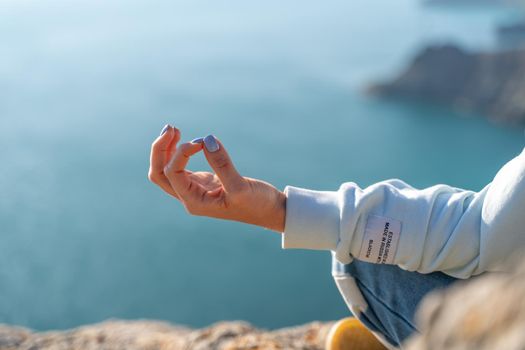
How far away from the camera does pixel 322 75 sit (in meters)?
24.8

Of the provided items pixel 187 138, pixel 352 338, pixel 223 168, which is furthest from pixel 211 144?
pixel 187 138

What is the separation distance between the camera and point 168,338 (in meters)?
1.68

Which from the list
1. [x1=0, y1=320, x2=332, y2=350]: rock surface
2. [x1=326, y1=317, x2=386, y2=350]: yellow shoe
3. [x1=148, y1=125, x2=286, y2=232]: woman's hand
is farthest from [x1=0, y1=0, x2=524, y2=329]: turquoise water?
[x1=148, y1=125, x2=286, y2=232]: woman's hand

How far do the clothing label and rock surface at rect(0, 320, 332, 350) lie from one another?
584mm

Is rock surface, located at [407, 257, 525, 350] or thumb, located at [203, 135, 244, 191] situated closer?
rock surface, located at [407, 257, 525, 350]

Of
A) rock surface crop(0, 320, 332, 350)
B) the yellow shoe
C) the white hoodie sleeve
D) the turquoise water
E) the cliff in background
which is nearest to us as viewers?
the white hoodie sleeve

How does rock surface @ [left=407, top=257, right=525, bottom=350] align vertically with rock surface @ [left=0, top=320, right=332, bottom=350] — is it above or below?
above

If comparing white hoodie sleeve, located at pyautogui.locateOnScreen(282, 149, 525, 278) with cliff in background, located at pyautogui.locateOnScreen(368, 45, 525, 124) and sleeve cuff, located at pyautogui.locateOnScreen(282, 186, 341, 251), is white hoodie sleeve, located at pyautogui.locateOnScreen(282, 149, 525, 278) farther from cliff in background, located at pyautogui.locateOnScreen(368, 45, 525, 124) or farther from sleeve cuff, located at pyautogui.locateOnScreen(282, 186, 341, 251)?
cliff in background, located at pyautogui.locateOnScreen(368, 45, 525, 124)

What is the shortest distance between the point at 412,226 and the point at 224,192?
12.2 inches

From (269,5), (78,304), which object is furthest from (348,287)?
(269,5)

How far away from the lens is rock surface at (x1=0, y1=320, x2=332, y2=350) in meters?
1.51

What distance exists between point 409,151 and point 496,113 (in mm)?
5138

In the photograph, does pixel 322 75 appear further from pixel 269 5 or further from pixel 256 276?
pixel 269 5

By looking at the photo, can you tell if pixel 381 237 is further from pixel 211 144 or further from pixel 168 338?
→ pixel 168 338
